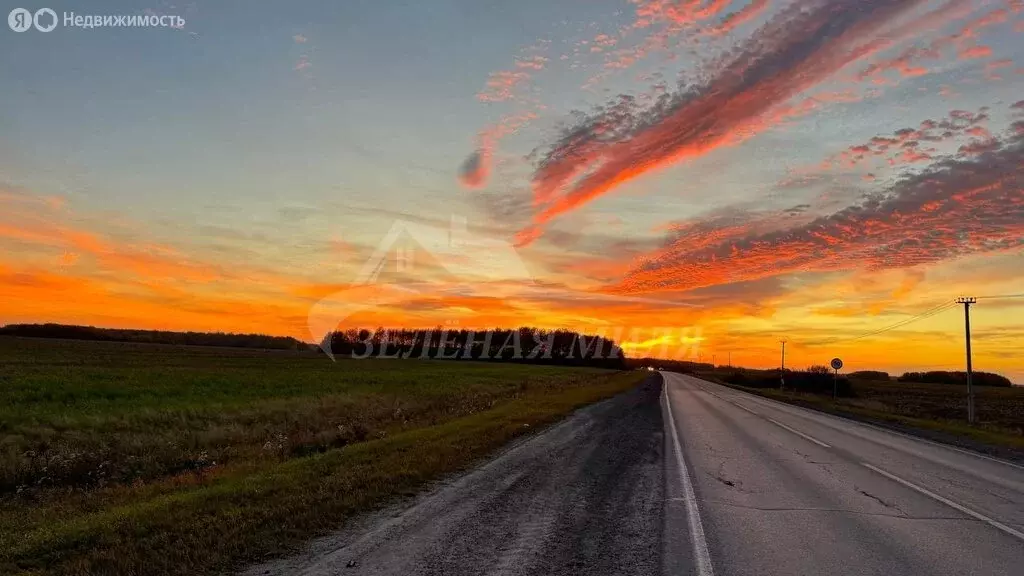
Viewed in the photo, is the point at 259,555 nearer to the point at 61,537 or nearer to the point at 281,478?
the point at 61,537

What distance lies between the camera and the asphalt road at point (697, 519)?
258 inches

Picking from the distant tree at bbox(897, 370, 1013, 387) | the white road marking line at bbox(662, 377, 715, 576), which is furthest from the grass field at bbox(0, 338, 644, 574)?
the distant tree at bbox(897, 370, 1013, 387)

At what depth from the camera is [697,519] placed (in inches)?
333

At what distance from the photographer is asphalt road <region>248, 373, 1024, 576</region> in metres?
6.56

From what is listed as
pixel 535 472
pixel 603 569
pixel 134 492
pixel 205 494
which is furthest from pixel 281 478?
pixel 603 569

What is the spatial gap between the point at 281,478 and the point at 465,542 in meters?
5.32

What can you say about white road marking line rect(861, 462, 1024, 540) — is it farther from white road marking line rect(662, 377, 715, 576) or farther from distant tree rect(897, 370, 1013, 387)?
distant tree rect(897, 370, 1013, 387)

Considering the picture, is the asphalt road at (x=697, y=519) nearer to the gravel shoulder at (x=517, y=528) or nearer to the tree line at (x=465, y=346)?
the gravel shoulder at (x=517, y=528)

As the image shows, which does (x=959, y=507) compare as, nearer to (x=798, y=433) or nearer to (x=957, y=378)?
(x=798, y=433)

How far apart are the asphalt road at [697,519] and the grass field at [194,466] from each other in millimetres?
1247

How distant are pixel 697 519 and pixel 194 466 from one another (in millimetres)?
13270

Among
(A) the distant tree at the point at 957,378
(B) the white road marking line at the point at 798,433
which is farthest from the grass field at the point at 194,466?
(A) the distant tree at the point at 957,378

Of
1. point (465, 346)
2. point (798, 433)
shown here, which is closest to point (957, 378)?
point (465, 346)

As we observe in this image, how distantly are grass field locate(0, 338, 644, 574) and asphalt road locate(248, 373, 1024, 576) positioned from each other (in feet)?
4.09
